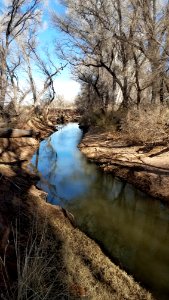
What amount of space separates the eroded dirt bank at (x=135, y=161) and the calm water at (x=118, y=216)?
0.45 m

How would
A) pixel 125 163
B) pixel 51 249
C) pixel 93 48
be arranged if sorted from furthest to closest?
1. pixel 93 48
2. pixel 125 163
3. pixel 51 249

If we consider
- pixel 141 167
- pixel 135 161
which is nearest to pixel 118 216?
pixel 141 167

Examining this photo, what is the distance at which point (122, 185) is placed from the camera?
11.5 meters

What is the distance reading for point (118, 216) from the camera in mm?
8680

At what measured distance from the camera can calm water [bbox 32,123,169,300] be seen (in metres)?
6.14

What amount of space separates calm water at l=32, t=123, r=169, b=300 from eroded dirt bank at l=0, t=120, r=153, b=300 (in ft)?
1.82

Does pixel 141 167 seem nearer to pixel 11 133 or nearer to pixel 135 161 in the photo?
pixel 135 161

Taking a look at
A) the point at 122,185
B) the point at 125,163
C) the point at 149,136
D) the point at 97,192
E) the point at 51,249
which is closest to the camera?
the point at 51,249

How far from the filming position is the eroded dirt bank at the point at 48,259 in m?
3.90

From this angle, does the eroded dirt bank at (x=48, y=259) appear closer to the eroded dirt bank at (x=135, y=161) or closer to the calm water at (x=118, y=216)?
the calm water at (x=118, y=216)

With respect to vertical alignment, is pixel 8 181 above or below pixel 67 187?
above

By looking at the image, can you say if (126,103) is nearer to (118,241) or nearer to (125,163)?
(125,163)

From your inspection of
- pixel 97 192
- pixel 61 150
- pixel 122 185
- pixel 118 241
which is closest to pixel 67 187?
pixel 97 192

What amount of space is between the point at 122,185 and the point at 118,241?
14.9 ft
